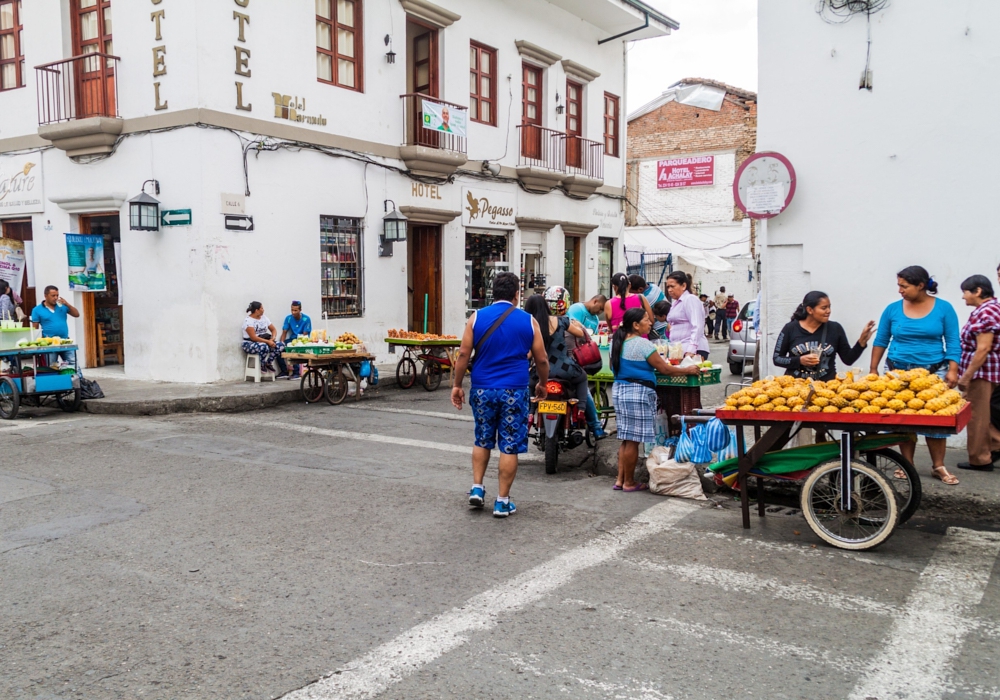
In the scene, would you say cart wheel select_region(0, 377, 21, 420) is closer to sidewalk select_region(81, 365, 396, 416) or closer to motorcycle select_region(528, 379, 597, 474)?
sidewalk select_region(81, 365, 396, 416)

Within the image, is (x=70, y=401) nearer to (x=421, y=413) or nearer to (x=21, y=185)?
(x=421, y=413)

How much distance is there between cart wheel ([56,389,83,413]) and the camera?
36.8 ft

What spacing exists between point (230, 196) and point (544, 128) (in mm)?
8296

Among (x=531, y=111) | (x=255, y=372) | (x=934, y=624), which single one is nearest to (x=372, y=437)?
(x=255, y=372)

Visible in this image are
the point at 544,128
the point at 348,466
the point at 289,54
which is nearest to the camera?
the point at 348,466

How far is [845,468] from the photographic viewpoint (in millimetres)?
5371

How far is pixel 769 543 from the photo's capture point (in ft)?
18.1

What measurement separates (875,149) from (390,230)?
9.47 metres

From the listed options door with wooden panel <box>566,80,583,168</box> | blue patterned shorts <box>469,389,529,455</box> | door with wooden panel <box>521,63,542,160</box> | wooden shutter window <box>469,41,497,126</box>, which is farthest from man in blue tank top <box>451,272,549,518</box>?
door with wooden panel <box>566,80,583,168</box>

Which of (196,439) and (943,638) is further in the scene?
(196,439)

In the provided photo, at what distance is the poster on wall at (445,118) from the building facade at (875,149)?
8.46 metres

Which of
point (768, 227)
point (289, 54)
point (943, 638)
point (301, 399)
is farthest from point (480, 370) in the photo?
point (289, 54)

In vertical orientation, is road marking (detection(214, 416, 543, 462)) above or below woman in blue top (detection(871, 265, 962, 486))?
below

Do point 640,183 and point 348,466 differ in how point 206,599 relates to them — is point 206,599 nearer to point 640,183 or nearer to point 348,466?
point 348,466
